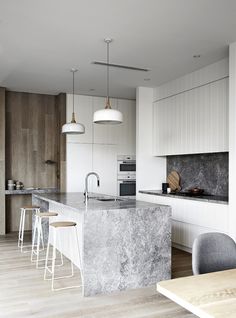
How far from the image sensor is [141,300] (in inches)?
118

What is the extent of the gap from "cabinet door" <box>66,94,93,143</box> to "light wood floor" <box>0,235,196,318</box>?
325cm

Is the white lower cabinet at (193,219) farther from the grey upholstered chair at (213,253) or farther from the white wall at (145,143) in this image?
the grey upholstered chair at (213,253)

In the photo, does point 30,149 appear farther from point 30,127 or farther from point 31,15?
point 31,15

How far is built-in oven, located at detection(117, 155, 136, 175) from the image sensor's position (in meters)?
A: 6.88

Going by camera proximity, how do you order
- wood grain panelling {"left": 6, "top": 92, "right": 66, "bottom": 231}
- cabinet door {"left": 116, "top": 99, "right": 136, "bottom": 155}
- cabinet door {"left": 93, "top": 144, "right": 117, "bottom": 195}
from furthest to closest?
cabinet door {"left": 116, "top": 99, "right": 136, "bottom": 155}
cabinet door {"left": 93, "top": 144, "right": 117, "bottom": 195}
wood grain panelling {"left": 6, "top": 92, "right": 66, "bottom": 231}

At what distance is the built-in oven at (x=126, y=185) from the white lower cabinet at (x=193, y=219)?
1.44 m

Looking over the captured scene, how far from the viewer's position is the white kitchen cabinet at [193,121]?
14.5 feet

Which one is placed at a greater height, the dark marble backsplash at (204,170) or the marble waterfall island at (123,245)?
the dark marble backsplash at (204,170)

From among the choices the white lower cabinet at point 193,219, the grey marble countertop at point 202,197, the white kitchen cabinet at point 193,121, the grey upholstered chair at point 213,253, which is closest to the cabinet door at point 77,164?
the grey marble countertop at point 202,197

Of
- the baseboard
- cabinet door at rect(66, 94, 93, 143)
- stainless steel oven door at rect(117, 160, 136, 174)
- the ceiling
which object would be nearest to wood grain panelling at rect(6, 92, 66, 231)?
cabinet door at rect(66, 94, 93, 143)

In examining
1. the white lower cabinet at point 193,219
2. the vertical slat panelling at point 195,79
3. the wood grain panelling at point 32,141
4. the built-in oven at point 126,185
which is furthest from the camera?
the built-in oven at point 126,185

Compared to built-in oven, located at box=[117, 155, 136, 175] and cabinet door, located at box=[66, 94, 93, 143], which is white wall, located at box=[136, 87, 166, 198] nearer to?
built-in oven, located at box=[117, 155, 136, 175]

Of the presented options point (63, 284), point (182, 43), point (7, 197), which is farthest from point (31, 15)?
point (7, 197)

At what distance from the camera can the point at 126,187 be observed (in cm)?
686
